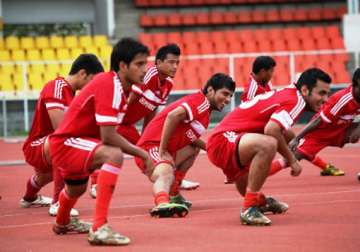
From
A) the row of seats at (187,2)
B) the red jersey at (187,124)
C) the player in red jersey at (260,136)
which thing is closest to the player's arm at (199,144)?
the red jersey at (187,124)

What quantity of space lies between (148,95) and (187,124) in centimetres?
156

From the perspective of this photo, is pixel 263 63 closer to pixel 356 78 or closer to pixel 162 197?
pixel 356 78

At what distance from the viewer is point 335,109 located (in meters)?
12.1

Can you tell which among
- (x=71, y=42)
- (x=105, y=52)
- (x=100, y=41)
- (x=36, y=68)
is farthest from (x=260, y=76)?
(x=71, y=42)

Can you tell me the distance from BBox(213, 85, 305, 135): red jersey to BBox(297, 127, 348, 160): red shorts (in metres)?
3.80

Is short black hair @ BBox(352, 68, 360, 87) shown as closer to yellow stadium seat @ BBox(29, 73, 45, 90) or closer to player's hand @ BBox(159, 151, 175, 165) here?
player's hand @ BBox(159, 151, 175, 165)

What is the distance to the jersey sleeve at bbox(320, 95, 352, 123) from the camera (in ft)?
39.4

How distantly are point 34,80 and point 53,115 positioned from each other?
1379 centimetres

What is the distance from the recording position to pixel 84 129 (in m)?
7.38

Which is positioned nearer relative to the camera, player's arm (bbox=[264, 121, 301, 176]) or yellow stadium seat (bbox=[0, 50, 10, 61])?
player's arm (bbox=[264, 121, 301, 176])

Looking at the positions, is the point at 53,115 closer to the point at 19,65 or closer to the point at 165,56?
the point at 165,56

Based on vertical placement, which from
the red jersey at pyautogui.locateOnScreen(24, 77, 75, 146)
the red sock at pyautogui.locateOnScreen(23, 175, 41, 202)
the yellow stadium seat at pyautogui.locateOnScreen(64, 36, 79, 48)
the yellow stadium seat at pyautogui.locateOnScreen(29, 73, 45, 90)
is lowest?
the yellow stadium seat at pyautogui.locateOnScreen(29, 73, 45, 90)

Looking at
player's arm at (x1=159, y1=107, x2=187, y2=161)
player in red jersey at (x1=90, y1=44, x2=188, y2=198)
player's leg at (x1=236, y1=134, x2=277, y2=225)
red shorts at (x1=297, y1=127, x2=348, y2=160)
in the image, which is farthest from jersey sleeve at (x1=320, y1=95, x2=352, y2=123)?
player's leg at (x1=236, y1=134, x2=277, y2=225)

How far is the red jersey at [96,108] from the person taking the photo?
707cm
